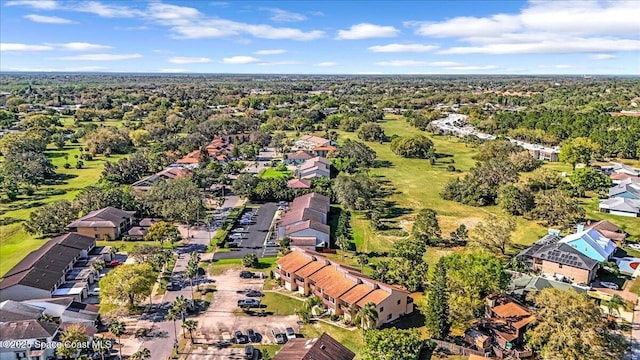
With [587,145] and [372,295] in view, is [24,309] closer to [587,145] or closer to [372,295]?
[372,295]

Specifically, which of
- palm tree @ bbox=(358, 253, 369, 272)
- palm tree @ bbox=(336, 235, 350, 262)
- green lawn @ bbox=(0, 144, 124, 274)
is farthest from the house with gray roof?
green lawn @ bbox=(0, 144, 124, 274)

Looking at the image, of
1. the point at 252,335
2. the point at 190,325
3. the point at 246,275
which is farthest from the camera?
the point at 246,275

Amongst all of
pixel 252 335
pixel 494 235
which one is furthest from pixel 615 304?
pixel 252 335

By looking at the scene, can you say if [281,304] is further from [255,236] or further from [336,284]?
[255,236]

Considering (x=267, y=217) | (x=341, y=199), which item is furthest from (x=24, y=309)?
(x=341, y=199)

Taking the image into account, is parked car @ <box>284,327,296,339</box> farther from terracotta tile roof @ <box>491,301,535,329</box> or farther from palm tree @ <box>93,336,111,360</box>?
terracotta tile roof @ <box>491,301,535,329</box>

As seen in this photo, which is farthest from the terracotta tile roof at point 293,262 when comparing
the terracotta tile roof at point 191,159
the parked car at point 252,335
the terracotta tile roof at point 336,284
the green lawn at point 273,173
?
the terracotta tile roof at point 191,159

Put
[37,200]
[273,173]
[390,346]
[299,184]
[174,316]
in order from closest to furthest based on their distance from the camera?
[390,346] < [174,316] < [37,200] < [299,184] < [273,173]
